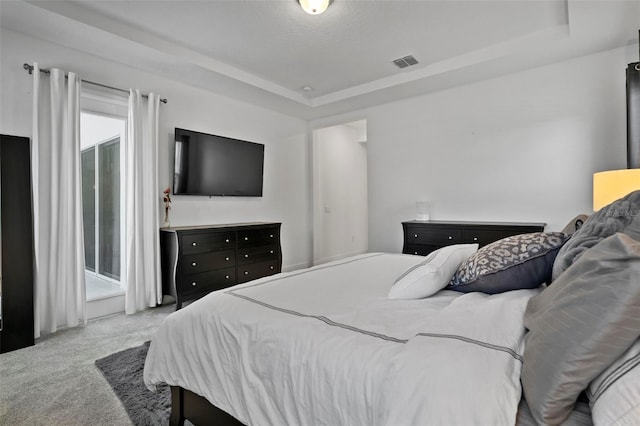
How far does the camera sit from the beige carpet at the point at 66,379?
174 cm

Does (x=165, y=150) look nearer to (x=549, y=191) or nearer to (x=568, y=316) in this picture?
(x=568, y=316)

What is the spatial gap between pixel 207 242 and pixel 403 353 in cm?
314

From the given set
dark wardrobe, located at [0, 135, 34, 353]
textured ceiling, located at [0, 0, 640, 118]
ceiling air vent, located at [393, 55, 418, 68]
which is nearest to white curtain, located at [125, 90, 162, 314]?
textured ceiling, located at [0, 0, 640, 118]

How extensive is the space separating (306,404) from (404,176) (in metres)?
4.08

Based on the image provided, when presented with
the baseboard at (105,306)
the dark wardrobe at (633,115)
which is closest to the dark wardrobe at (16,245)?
the baseboard at (105,306)

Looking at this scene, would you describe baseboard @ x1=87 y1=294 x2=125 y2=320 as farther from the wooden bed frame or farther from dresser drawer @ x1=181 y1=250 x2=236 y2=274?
the wooden bed frame

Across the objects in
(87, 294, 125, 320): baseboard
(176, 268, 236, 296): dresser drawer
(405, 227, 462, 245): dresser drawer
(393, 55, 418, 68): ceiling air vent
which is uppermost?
(393, 55, 418, 68): ceiling air vent

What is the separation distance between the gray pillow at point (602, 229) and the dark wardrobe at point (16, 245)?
11.7ft

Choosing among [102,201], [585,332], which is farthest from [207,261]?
[585,332]

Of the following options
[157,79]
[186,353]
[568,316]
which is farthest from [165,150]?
[568,316]

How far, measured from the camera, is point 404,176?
474 centimetres

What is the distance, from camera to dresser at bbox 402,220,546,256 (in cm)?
343

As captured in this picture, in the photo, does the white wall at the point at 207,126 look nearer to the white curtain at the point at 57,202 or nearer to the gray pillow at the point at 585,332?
the white curtain at the point at 57,202

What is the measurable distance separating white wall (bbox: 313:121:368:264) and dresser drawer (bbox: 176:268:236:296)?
7.18ft
